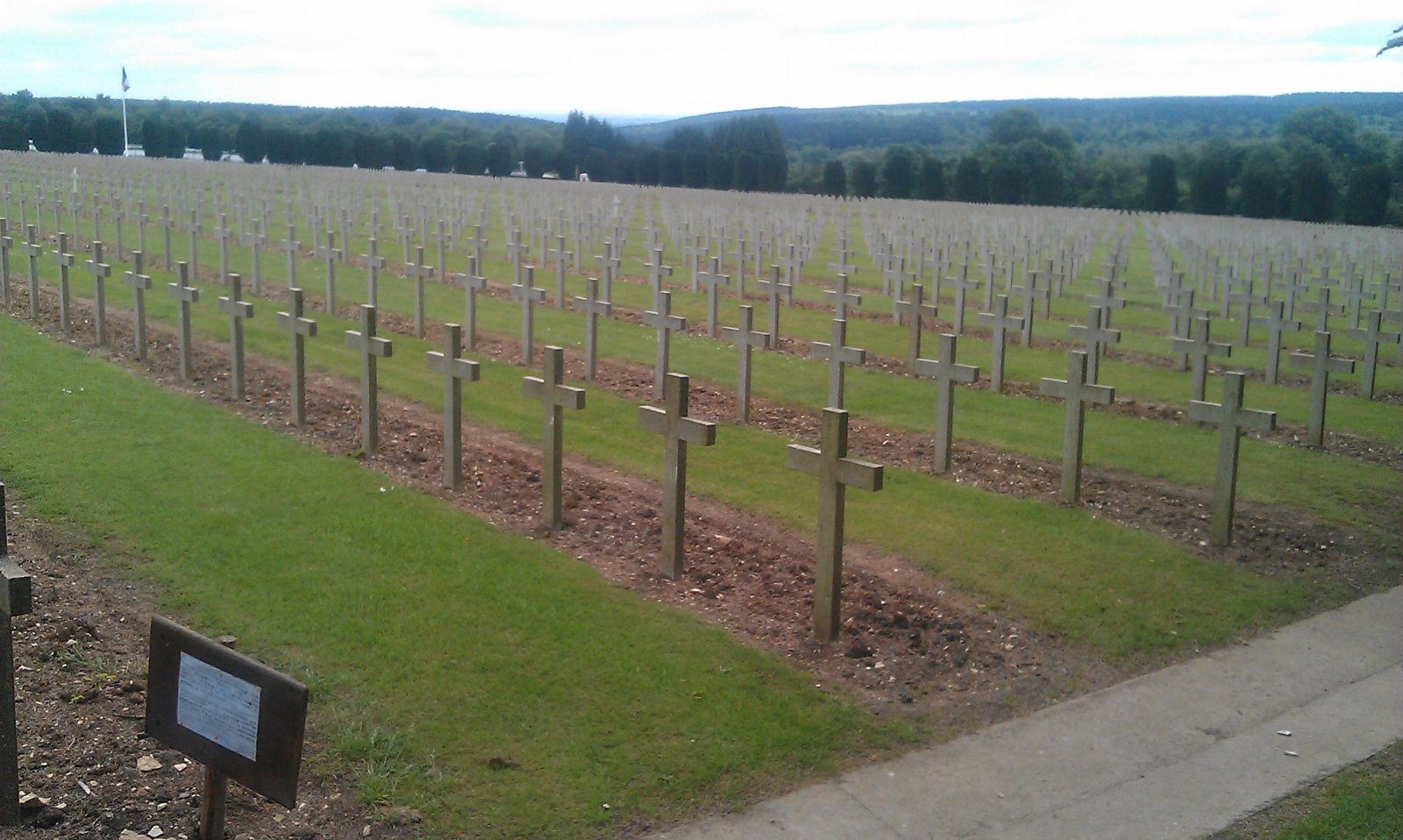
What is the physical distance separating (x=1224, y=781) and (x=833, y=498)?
6.78 feet

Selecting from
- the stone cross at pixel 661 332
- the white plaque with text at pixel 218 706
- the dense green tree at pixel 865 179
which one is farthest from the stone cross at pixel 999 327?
the dense green tree at pixel 865 179

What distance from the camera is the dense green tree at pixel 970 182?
59312mm

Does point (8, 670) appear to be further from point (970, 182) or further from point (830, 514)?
point (970, 182)

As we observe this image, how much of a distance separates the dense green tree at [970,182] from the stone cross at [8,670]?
5798cm

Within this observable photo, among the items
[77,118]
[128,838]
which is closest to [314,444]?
[128,838]

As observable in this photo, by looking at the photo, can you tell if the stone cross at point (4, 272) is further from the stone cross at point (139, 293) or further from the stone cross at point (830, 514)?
the stone cross at point (830, 514)

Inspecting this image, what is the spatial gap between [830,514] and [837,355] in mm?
4325

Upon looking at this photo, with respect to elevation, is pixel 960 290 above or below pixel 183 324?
above

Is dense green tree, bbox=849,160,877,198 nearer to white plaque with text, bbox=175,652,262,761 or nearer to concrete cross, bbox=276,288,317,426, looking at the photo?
concrete cross, bbox=276,288,317,426

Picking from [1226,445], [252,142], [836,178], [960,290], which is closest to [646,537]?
[1226,445]

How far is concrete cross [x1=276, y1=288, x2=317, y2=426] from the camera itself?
33.6ft

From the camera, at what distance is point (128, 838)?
4.30m

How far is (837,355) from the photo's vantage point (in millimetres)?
10344

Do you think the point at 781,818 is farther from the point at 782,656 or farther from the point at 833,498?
the point at 833,498
